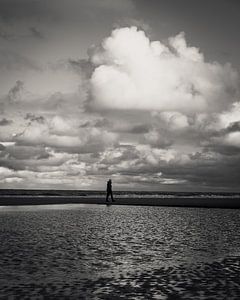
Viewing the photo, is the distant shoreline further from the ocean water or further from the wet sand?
the wet sand

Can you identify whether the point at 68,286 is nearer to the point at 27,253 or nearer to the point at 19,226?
the point at 27,253

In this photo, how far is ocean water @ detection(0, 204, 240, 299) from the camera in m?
10.9

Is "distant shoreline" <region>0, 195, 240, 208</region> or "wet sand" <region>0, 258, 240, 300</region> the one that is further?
"distant shoreline" <region>0, 195, 240, 208</region>

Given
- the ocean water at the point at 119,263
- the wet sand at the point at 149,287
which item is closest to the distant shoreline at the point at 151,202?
the ocean water at the point at 119,263

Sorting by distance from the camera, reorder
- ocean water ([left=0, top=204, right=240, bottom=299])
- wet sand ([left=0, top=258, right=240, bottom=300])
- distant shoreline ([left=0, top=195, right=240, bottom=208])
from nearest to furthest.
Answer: wet sand ([left=0, top=258, right=240, bottom=300]) < ocean water ([left=0, top=204, right=240, bottom=299]) < distant shoreline ([left=0, top=195, right=240, bottom=208])

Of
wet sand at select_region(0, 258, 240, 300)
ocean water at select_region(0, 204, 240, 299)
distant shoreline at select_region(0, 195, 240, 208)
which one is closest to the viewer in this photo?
wet sand at select_region(0, 258, 240, 300)

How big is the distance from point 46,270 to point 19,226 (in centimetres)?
1385

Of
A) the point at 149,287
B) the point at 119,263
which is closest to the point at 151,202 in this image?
the point at 119,263

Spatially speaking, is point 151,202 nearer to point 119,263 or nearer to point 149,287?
point 119,263

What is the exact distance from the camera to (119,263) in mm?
14719

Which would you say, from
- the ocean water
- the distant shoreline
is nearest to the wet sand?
the ocean water

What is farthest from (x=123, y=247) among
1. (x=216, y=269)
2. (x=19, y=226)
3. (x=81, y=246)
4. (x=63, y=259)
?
(x=19, y=226)

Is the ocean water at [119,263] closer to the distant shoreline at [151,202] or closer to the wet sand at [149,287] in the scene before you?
the wet sand at [149,287]

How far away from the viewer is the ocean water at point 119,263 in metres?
10.9
